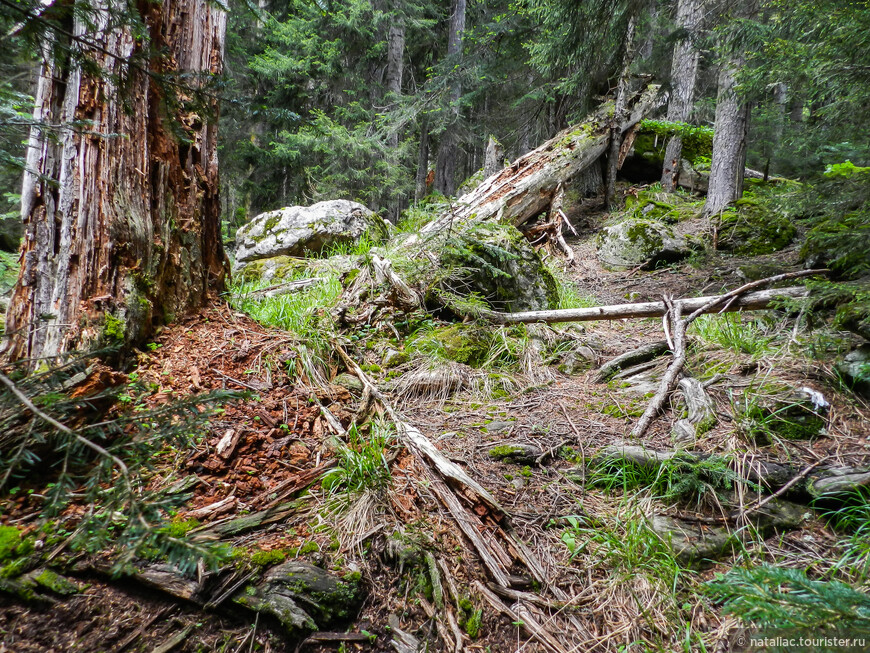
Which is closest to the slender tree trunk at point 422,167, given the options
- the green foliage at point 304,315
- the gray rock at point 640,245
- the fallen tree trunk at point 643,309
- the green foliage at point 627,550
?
the gray rock at point 640,245

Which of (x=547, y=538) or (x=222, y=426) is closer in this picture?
(x=547, y=538)

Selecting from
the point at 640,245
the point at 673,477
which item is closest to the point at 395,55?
the point at 640,245

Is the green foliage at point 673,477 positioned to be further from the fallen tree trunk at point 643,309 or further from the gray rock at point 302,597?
the fallen tree trunk at point 643,309

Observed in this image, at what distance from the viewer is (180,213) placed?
2.80 metres

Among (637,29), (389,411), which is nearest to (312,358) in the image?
(389,411)

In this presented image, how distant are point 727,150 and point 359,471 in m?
8.67

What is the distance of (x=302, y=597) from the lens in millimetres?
1408

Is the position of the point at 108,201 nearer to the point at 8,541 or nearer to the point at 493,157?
the point at 8,541

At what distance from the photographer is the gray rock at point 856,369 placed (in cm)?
236

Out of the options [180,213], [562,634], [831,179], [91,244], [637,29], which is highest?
[637,29]

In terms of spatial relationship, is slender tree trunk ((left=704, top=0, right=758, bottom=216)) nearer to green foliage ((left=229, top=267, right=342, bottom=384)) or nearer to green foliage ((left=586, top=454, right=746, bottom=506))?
green foliage ((left=586, top=454, right=746, bottom=506))

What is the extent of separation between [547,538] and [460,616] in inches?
24.5

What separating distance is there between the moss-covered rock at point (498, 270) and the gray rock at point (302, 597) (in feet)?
10.0

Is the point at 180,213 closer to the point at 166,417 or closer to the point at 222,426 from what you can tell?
the point at 222,426
